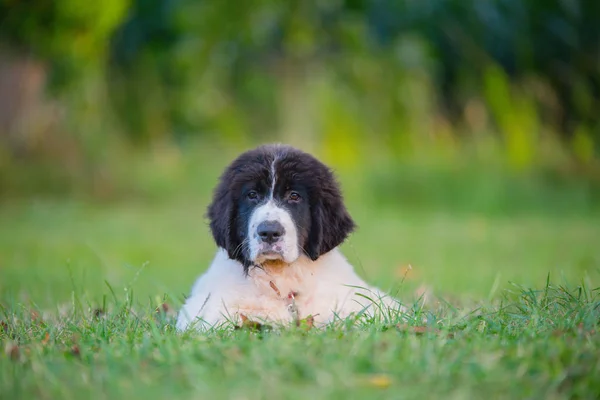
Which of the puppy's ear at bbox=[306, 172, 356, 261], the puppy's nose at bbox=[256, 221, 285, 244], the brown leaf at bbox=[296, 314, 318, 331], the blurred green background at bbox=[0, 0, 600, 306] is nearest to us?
the brown leaf at bbox=[296, 314, 318, 331]

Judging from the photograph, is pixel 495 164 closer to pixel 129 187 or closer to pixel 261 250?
pixel 129 187

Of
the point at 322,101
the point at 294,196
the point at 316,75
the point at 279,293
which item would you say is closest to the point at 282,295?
the point at 279,293

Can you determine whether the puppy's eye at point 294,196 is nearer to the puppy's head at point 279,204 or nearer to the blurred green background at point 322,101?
the puppy's head at point 279,204

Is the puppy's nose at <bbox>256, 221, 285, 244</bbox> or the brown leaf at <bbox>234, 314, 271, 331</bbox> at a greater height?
the puppy's nose at <bbox>256, 221, 285, 244</bbox>

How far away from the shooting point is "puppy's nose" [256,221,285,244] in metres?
4.77

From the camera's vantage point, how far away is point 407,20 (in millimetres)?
18531

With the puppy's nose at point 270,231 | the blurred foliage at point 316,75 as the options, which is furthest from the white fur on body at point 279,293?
the blurred foliage at point 316,75

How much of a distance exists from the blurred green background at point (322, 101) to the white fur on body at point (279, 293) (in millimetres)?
9790

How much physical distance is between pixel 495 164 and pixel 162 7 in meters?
8.11

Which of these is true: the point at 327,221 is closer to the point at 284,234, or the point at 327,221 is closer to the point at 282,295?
the point at 284,234

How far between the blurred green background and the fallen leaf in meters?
11.4

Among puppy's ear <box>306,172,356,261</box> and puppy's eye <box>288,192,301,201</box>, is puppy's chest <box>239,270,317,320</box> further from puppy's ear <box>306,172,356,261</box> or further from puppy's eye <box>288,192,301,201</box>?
puppy's eye <box>288,192,301,201</box>

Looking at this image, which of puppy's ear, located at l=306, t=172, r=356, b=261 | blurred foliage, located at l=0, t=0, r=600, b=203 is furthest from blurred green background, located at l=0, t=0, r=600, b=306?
puppy's ear, located at l=306, t=172, r=356, b=261

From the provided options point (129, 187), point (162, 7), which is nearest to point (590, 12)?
point (162, 7)
